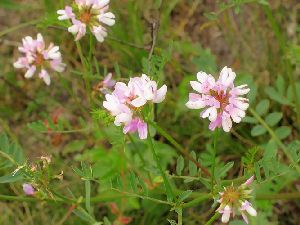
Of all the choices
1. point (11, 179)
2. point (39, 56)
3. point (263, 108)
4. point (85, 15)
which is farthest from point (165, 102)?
point (11, 179)

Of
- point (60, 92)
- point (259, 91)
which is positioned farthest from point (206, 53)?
point (60, 92)

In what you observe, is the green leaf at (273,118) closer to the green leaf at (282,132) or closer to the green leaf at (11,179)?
the green leaf at (282,132)

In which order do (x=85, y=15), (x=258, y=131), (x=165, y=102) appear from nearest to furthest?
(x=85, y=15), (x=258, y=131), (x=165, y=102)

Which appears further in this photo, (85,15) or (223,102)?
(85,15)

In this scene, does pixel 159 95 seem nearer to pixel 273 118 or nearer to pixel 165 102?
pixel 273 118

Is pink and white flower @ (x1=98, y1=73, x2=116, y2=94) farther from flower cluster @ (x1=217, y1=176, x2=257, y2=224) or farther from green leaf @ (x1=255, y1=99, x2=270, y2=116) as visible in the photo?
flower cluster @ (x1=217, y1=176, x2=257, y2=224)

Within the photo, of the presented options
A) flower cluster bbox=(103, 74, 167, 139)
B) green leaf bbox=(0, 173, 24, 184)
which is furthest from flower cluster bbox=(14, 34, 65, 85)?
flower cluster bbox=(103, 74, 167, 139)
